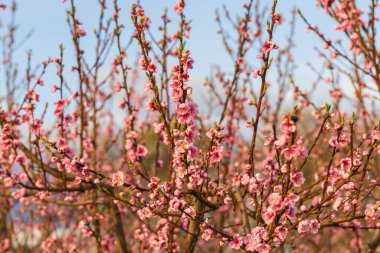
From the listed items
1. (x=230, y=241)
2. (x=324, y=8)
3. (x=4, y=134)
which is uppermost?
(x=324, y=8)

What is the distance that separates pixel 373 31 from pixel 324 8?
1062 millimetres

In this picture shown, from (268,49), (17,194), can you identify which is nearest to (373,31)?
(268,49)

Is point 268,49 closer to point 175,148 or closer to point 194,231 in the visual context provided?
point 175,148

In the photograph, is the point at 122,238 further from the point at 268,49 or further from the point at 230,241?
the point at 268,49

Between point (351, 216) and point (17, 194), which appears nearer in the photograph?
point (351, 216)

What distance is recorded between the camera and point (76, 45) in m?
4.65

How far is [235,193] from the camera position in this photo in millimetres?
3643

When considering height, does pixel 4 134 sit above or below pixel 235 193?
above

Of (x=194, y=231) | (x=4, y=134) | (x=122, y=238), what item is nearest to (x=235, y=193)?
(x=194, y=231)

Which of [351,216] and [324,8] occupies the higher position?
[324,8]

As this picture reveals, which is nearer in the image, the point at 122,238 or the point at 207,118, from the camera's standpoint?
the point at 122,238

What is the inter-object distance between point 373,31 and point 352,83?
0.88 meters

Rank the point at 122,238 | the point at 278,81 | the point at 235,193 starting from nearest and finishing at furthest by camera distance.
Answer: the point at 235,193
the point at 122,238
the point at 278,81

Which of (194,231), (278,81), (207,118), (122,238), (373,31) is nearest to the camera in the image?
(194,231)
